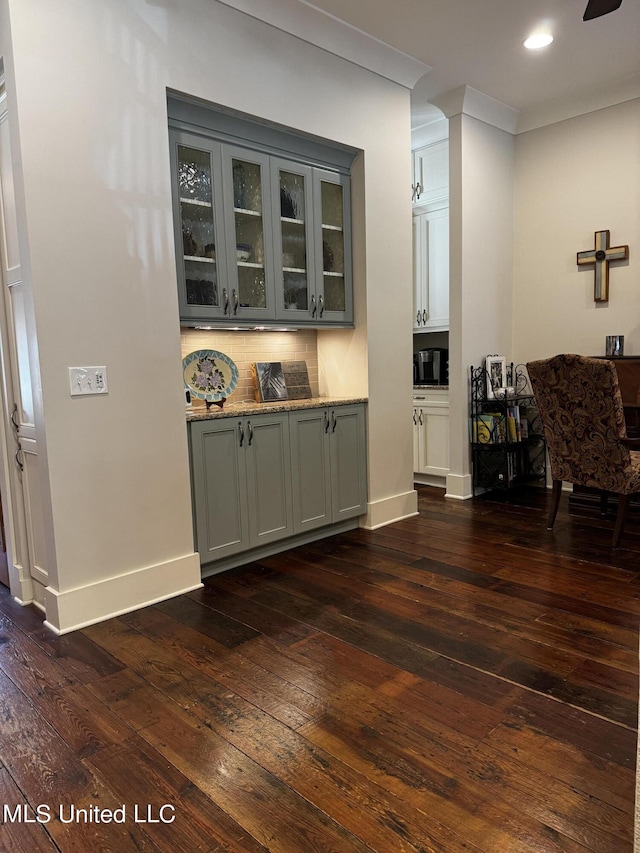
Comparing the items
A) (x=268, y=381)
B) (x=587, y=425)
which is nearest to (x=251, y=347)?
(x=268, y=381)

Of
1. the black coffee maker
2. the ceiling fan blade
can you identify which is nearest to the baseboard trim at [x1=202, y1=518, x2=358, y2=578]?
the black coffee maker

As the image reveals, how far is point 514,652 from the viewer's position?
2.38 m

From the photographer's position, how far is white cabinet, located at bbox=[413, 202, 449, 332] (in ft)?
17.1

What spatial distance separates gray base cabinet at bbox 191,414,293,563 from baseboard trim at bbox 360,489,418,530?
2.27 feet

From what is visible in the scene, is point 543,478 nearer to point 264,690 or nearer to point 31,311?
point 264,690

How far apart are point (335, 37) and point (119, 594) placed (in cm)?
325

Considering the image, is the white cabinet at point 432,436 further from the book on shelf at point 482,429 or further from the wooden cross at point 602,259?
the wooden cross at point 602,259

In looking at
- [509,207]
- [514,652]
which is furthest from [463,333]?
[514,652]

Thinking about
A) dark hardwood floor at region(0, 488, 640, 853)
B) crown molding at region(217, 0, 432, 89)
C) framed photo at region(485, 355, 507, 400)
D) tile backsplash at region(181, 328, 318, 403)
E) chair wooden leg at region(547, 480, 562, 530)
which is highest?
crown molding at region(217, 0, 432, 89)

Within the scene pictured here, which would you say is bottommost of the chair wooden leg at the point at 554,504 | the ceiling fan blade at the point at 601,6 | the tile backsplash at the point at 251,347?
the chair wooden leg at the point at 554,504

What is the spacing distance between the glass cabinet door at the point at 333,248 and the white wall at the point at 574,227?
1.92m

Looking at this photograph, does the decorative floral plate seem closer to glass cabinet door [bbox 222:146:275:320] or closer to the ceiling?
glass cabinet door [bbox 222:146:275:320]

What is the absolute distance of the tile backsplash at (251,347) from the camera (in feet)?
11.9

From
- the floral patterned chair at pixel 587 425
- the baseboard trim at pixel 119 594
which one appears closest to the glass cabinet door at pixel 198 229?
the baseboard trim at pixel 119 594
